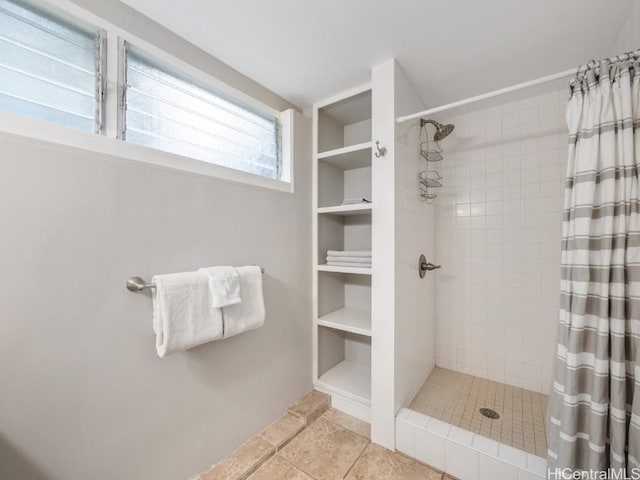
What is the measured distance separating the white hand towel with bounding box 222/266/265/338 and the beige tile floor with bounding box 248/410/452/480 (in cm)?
70

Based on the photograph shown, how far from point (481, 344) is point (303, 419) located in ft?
4.56

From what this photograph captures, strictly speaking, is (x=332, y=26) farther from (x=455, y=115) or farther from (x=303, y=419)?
(x=303, y=419)

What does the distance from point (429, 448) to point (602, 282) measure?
1.07m

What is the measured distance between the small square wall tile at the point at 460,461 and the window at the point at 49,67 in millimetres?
2059

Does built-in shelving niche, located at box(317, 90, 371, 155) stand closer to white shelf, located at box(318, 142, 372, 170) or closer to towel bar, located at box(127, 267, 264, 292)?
white shelf, located at box(318, 142, 372, 170)

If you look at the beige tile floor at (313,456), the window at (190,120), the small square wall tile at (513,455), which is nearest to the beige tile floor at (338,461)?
the beige tile floor at (313,456)

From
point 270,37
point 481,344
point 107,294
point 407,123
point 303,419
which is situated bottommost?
point 303,419

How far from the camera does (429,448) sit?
1299 mm

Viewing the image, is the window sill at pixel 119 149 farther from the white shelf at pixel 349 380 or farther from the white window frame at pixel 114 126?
the white shelf at pixel 349 380

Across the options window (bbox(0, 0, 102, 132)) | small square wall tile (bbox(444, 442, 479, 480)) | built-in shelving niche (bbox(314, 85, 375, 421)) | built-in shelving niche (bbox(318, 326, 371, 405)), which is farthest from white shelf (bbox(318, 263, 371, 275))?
window (bbox(0, 0, 102, 132))

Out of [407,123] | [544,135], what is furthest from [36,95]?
[544,135]

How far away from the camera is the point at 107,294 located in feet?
3.06

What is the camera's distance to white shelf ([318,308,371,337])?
1.59 meters

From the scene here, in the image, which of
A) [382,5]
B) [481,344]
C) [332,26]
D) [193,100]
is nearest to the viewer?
[382,5]
